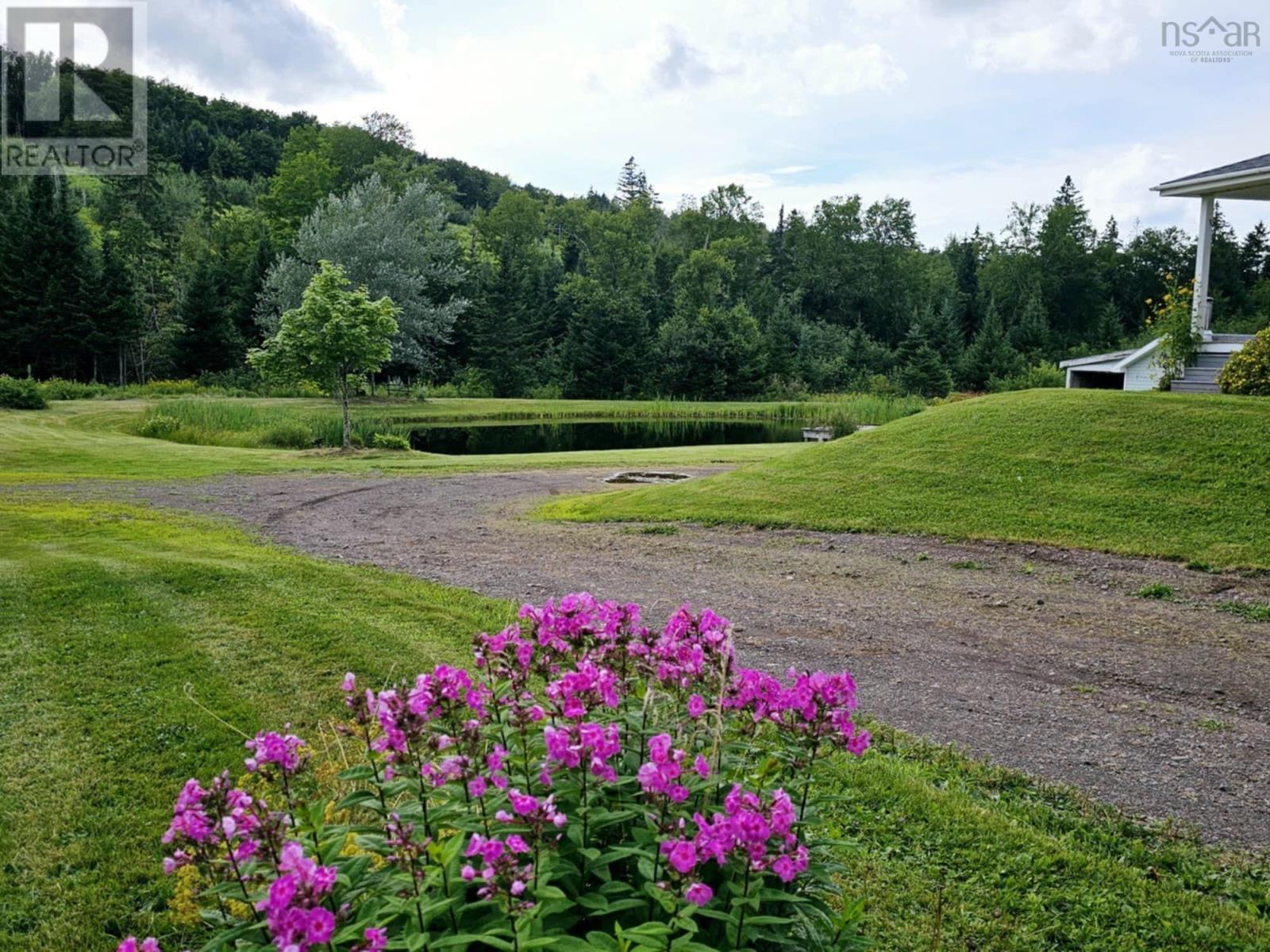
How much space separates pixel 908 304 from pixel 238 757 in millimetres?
73873

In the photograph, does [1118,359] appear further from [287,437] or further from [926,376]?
[926,376]

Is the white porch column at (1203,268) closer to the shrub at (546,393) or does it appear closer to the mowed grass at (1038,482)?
the mowed grass at (1038,482)

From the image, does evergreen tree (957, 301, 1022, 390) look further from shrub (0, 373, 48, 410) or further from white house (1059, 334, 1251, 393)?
shrub (0, 373, 48, 410)

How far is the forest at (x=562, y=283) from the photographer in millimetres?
39125

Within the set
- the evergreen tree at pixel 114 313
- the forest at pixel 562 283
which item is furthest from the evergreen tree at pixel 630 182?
the evergreen tree at pixel 114 313

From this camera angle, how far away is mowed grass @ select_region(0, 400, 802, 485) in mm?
15781

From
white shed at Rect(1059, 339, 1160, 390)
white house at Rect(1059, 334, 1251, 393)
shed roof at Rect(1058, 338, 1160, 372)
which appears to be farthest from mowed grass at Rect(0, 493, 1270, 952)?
shed roof at Rect(1058, 338, 1160, 372)

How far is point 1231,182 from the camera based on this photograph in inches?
603

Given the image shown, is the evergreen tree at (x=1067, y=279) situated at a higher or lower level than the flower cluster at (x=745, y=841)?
higher

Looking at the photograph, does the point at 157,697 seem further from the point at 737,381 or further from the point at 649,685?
the point at 737,381

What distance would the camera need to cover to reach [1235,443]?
34.8 feet

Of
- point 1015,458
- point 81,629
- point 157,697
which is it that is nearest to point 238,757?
point 157,697

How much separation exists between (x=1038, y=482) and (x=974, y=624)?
482 cm

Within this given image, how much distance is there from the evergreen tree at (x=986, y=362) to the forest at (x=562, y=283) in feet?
0.43
